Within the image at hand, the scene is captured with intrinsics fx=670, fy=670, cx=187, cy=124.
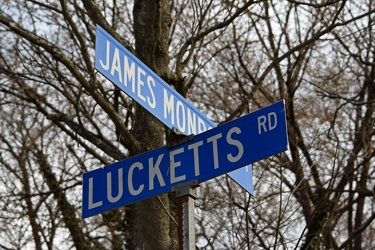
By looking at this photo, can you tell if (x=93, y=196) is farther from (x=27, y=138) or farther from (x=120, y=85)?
(x=27, y=138)

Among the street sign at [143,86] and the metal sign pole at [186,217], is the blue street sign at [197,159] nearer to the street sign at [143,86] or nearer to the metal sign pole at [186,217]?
the metal sign pole at [186,217]

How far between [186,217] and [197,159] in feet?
1.22

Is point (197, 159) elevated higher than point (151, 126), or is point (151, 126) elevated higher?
point (151, 126)

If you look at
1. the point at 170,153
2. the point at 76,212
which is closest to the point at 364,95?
the point at 76,212

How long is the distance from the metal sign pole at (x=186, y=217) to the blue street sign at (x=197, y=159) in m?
0.08

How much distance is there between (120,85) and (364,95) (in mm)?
8166

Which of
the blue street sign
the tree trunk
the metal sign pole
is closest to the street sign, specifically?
the blue street sign

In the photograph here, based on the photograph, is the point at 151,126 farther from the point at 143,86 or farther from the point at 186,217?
the point at 186,217

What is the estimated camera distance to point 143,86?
357 centimetres

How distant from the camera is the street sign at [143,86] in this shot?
3410mm

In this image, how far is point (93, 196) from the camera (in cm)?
374

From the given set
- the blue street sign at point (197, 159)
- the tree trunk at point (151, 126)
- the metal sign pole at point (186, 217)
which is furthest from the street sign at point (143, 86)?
the tree trunk at point (151, 126)

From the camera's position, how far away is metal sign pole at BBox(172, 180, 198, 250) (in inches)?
A: 124

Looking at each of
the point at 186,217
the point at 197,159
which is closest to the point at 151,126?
the point at 197,159
